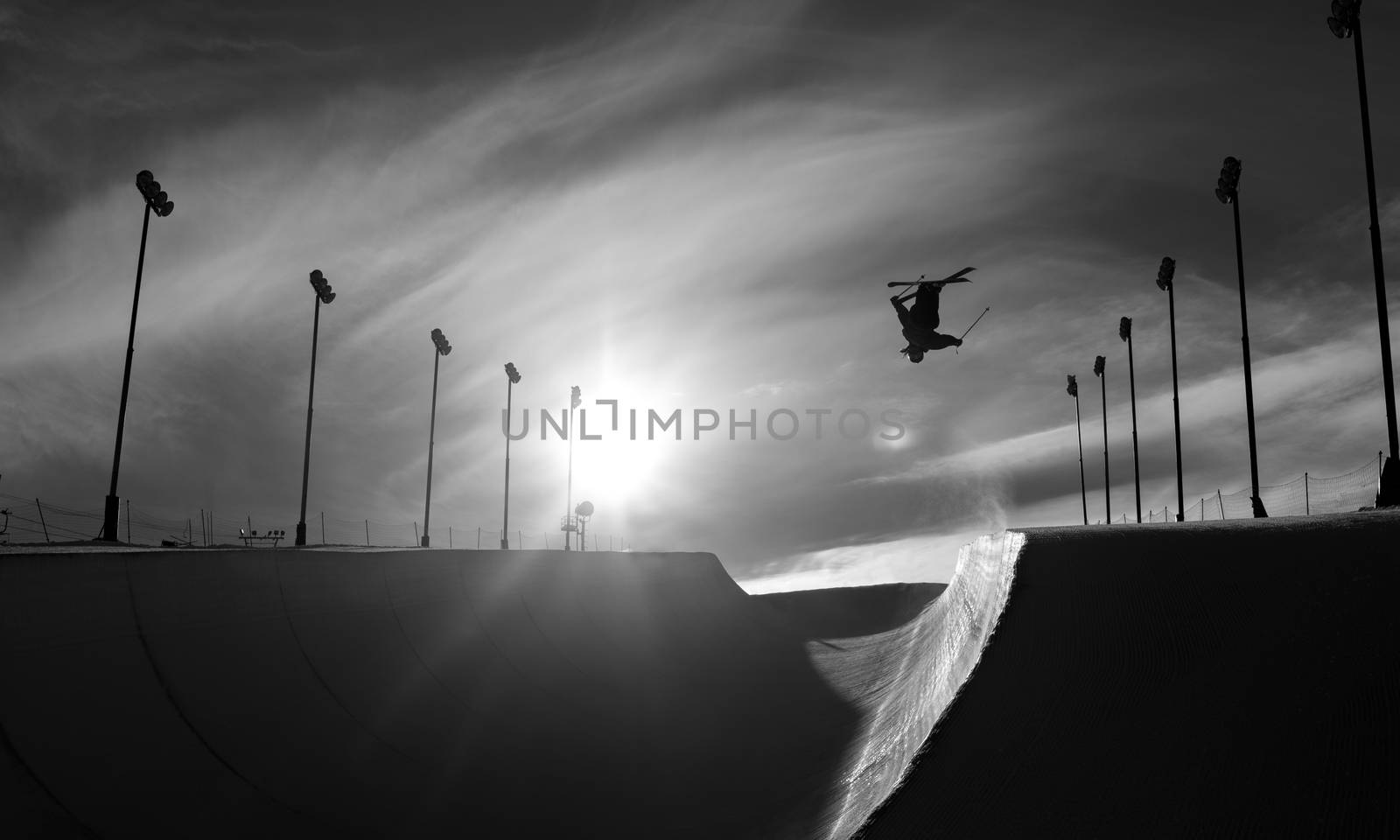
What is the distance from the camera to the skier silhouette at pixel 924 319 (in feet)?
59.1

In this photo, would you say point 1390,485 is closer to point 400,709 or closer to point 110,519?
point 400,709

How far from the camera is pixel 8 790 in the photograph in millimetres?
6434

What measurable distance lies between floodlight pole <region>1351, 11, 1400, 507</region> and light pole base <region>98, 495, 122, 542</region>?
30.4m

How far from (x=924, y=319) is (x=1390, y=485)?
32.7ft

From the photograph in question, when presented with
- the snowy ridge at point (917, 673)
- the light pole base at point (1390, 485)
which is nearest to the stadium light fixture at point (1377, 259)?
the light pole base at point (1390, 485)

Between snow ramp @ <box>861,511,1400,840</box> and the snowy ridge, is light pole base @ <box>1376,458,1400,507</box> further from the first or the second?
snow ramp @ <box>861,511,1400,840</box>

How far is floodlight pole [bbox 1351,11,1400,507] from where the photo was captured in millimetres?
17688

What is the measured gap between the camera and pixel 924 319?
18047mm

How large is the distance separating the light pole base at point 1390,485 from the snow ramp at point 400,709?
8.60 m

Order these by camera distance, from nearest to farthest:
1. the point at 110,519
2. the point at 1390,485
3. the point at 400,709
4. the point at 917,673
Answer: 1. the point at 400,709
2. the point at 917,673
3. the point at 1390,485
4. the point at 110,519

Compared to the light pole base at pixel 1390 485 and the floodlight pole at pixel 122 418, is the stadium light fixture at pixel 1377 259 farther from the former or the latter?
the floodlight pole at pixel 122 418

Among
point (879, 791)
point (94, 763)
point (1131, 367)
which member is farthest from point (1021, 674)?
point (1131, 367)

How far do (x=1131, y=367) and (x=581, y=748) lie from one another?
132 ft

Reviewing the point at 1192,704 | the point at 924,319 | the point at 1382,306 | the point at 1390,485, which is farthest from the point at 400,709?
the point at 1382,306
